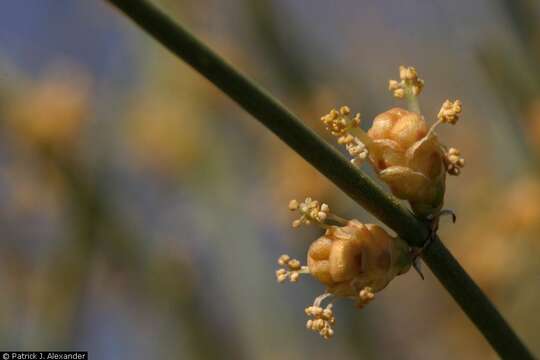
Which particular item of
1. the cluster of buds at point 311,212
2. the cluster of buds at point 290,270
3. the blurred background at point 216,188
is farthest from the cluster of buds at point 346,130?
the blurred background at point 216,188

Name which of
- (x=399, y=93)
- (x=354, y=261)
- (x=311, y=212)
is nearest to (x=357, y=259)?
(x=354, y=261)

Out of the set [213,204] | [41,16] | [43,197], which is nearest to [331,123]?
[213,204]

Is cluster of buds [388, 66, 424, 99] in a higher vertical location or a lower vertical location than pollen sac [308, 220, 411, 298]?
higher

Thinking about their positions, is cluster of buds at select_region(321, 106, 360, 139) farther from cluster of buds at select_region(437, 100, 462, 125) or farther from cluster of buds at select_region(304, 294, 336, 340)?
cluster of buds at select_region(304, 294, 336, 340)

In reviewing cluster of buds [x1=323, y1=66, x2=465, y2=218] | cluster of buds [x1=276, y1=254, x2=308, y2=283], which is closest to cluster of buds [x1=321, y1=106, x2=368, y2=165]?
cluster of buds [x1=323, y1=66, x2=465, y2=218]

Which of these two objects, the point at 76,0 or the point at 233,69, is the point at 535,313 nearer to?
the point at 233,69
